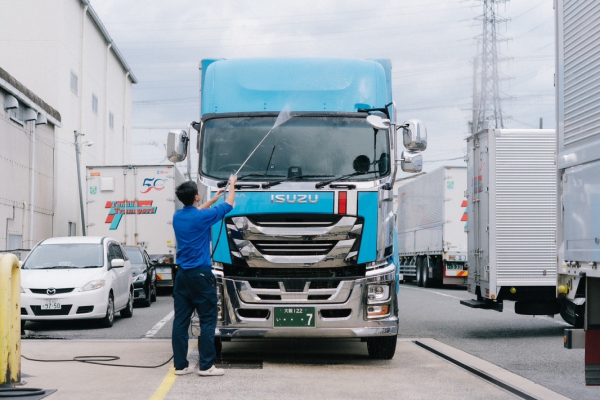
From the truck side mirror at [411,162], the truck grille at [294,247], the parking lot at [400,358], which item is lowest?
the parking lot at [400,358]

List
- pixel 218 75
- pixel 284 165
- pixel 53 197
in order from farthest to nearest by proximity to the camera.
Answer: pixel 53 197
pixel 218 75
pixel 284 165

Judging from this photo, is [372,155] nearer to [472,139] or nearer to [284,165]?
[284,165]

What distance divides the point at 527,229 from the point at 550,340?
5.84 feet

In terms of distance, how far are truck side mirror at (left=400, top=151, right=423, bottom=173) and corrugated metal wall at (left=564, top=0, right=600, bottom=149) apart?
2561 millimetres

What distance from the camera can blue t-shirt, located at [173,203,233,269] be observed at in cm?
870

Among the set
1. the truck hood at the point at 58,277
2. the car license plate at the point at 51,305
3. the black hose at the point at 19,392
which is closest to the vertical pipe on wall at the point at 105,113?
the truck hood at the point at 58,277

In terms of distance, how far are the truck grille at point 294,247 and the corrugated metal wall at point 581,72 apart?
2923 mm

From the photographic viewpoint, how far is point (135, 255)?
21.5 metres

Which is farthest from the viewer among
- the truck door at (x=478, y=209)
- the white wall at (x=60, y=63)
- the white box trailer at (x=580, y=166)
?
the white wall at (x=60, y=63)

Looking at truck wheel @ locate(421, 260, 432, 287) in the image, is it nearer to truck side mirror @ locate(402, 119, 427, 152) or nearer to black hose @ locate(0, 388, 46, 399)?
truck side mirror @ locate(402, 119, 427, 152)

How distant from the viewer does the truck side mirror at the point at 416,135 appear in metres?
9.51

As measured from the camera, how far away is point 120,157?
5800 centimetres

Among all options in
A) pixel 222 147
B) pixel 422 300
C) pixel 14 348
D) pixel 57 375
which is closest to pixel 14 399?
pixel 14 348

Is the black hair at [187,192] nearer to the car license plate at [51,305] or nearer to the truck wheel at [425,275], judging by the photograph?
the car license plate at [51,305]
